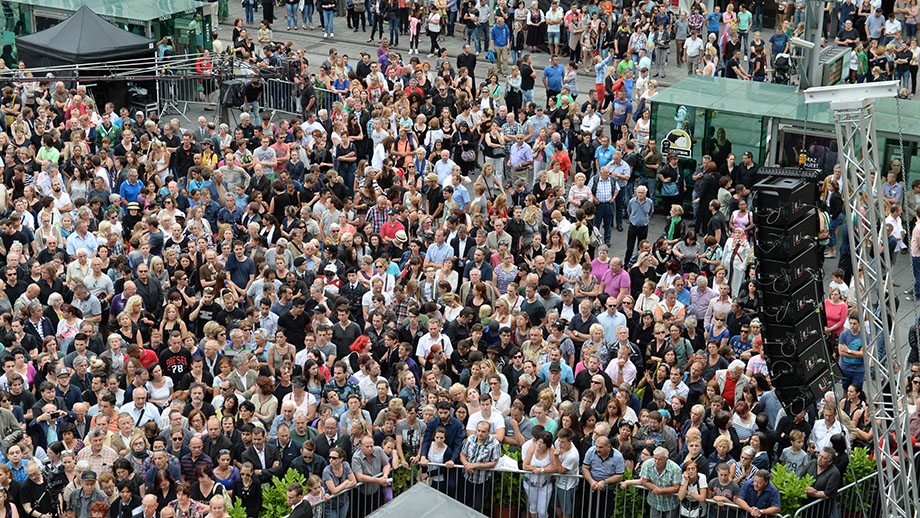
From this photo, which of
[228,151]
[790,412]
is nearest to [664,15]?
[228,151]

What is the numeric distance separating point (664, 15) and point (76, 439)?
1830cm

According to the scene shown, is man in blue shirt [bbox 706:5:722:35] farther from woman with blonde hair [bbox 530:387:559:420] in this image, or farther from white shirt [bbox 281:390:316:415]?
white shirt [bbox 281:390:316:415]

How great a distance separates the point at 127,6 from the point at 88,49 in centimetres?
277

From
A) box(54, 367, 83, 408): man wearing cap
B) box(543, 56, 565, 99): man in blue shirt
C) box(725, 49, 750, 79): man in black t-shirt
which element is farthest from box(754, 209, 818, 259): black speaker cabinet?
box(725, 49, 750, 79): man in black t-shirt

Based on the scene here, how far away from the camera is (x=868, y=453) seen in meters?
13.3

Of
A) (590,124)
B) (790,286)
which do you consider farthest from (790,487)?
(590,124)

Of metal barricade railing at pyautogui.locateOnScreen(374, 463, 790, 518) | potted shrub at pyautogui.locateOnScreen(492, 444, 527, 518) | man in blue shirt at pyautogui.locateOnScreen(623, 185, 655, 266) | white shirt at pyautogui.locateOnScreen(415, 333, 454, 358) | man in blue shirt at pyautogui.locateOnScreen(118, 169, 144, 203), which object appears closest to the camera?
metal barricade railing at pyautogui.locateOnScreen(374, 463, 790, 518)

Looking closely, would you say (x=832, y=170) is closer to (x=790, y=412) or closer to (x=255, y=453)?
(x=790, y=412)

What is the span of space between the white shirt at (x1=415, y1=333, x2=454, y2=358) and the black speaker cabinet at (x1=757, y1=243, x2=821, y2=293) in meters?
3.69

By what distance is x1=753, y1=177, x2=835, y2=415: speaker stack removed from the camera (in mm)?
12586

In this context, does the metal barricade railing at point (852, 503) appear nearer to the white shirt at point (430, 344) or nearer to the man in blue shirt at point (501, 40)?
the white shirt at point (430, 344)

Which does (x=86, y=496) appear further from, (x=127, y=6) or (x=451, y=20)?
(x=451, y=20)

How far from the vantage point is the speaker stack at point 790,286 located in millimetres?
12586

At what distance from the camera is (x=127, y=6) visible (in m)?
27.8
